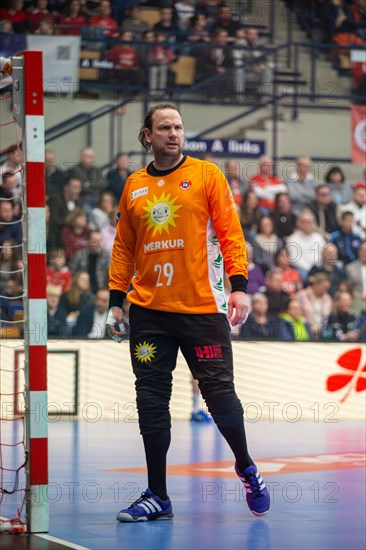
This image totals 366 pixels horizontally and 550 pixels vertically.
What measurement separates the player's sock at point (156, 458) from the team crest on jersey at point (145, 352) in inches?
14.8

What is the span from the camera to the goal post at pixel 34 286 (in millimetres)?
5156

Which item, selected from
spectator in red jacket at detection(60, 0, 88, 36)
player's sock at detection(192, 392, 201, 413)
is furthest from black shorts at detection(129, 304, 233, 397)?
spectator in red jacket at detection(60, 0, 88, 36)

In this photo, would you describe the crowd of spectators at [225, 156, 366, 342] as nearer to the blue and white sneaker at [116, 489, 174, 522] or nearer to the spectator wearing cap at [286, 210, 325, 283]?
the spectator wearing cap at [286, 210, 325, 283]

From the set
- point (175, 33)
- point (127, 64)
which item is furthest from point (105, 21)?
point (175, 33)

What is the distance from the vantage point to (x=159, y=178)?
5.82 meters

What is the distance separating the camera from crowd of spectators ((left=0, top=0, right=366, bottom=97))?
16.8 metres

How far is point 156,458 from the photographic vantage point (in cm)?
568

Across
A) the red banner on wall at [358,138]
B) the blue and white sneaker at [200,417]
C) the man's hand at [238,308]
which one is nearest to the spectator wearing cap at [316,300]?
the blue and white sneaker at [200,417]

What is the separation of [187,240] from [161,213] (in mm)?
204

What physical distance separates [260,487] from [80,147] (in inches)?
443

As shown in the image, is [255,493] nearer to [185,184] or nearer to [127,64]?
[185,184]

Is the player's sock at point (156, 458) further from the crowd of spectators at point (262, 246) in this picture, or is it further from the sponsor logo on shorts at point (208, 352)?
the crowd of spectators at point (262, 246)

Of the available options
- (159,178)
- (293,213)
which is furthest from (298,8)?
(159,178)

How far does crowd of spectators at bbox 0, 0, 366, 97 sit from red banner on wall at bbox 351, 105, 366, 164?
1.39m
